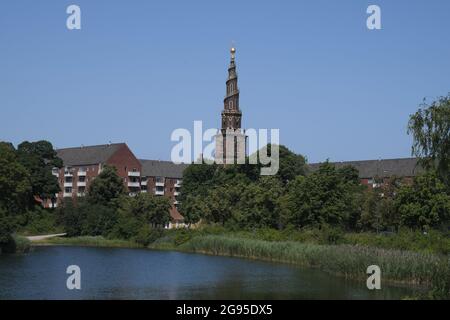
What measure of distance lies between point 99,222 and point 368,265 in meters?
51.1

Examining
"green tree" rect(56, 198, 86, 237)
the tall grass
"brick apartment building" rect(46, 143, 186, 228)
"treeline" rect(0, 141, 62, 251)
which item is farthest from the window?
the tall grass

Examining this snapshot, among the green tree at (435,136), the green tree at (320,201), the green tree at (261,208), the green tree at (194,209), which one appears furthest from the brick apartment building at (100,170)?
the green tree at (435,136)

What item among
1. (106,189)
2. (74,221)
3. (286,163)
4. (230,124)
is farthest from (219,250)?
(230,124)

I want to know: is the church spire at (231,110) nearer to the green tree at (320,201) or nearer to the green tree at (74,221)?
the green tree at (74,221)

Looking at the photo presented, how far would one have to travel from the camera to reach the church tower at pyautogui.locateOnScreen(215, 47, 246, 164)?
376 ft

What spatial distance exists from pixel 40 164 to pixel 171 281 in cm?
6450

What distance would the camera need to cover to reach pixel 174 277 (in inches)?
1618

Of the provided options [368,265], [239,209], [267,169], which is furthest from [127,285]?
[267,169]

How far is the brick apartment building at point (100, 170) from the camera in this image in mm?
117812

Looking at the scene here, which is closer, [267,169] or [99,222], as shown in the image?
[99,222]

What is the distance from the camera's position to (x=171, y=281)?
127ft

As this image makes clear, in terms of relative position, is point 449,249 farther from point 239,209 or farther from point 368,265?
point 239,209

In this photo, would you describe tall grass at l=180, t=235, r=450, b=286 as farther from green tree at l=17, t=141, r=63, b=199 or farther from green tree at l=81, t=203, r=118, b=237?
green tree at l=17, t=141, r=63, b=199

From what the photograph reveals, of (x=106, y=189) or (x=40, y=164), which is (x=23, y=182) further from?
(x=40, y=164)
